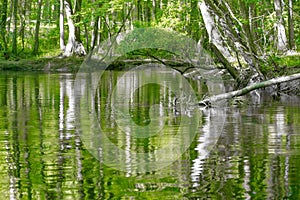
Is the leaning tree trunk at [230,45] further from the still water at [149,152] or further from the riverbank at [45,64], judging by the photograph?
the riverbank at [45,64]

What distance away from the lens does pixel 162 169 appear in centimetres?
825

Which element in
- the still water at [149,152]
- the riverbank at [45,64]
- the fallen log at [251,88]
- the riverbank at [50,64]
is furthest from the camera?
the riverbank at [45,64]

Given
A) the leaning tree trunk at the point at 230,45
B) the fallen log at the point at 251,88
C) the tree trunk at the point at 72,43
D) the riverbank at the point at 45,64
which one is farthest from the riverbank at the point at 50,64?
the fallen log at the point at 251,88

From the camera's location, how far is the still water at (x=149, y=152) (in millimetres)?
7141

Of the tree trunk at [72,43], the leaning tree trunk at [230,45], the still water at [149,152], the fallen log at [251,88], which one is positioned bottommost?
the still water at [149,152]

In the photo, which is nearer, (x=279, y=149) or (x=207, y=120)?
(x=279, y=149)

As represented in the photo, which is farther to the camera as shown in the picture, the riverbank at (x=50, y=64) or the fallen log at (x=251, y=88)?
the riverbank at (x=50, y=64)

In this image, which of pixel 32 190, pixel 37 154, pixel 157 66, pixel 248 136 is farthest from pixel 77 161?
pixel 157 66

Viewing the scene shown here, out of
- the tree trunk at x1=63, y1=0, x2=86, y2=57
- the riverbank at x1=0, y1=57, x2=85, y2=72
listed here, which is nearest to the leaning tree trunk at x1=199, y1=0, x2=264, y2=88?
the riverbank at x1=0, y1=57, x2=85, y2=72

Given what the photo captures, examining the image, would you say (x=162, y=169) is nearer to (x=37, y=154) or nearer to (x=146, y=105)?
(x=37, y=154)

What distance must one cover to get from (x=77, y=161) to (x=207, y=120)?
17.1ft

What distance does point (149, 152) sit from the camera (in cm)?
965

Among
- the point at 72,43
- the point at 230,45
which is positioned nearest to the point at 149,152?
the point at 230,45

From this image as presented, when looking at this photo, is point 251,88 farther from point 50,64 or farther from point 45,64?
point 45,64
